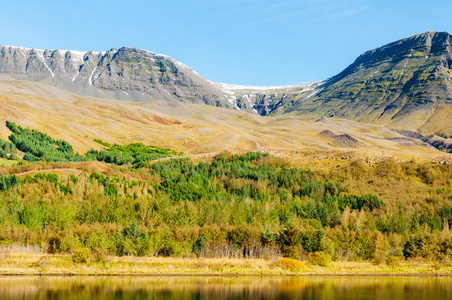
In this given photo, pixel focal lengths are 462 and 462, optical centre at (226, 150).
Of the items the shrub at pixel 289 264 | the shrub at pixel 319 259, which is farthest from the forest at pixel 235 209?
the shrub at pixel 289 264

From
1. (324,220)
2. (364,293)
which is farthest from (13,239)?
(324,220)

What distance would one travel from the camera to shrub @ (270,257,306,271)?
6696 cm

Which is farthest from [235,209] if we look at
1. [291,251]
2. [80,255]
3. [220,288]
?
[220,288]

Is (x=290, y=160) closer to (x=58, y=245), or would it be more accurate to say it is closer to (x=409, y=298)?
(x=58, y=245)

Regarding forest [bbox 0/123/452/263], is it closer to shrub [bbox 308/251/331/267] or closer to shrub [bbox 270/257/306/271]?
shrub [bbox 308/251/331/267]

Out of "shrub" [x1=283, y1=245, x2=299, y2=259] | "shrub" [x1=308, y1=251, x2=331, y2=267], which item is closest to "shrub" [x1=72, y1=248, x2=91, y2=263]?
"shrub" [x1=283, y1=245, x2=299, y2=259]

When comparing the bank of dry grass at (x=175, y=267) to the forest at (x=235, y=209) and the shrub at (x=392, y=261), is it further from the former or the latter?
the forest at (x=235, y=209)

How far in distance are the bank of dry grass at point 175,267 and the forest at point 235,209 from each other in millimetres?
3725

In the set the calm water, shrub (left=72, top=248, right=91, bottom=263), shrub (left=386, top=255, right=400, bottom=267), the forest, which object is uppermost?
the forest

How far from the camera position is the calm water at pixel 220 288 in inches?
1886

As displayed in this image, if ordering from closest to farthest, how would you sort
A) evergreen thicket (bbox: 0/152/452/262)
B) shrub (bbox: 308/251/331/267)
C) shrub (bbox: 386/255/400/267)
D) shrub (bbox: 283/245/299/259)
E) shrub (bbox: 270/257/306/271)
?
shrub (bbox: 270/257/306/271) < shrub (bbox: 308/251/331/267) < shrub (bbox: 386/255/400/267) < shrub (bbox: 283/245/299/259) < evergreen thicket (bbox: 0/152/452/262)

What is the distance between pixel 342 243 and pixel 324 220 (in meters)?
25.9

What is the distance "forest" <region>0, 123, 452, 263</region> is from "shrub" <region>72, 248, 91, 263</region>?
2.82 m

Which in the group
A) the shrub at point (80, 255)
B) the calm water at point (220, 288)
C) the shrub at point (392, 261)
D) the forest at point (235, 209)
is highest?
the forest at point (235, 209)
